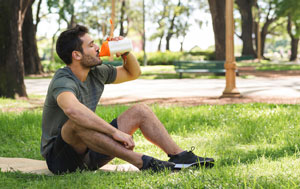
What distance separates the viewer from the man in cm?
375

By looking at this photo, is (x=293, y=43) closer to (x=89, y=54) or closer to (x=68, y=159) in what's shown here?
(x=89, y=54)

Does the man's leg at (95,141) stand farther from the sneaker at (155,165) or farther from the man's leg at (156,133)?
the man's leg at (156,133)

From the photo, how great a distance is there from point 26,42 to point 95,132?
18.3 meters

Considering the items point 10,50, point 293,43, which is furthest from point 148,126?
point 293,43

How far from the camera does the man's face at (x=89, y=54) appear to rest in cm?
403

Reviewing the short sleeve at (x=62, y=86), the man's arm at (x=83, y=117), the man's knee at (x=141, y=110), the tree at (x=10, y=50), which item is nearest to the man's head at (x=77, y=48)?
Result: the short sleeve at (x=62, y=86)

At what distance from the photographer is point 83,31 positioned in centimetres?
409

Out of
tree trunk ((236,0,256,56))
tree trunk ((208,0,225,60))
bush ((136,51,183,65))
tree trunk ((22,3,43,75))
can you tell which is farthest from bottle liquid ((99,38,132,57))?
tree trunk ((236,0,256,56))

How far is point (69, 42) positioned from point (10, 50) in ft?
25.7

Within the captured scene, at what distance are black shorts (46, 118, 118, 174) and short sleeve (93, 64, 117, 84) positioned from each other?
0.47m

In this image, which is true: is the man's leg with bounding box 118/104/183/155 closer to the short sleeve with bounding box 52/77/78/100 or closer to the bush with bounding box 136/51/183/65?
the short sleeve with bounding box 52/77/78/100

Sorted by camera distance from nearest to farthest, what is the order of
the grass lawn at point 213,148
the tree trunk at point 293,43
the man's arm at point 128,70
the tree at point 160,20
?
the grass lawn at point 213,148, the man's arm at point 128,70, the tree trunk at point 293,43, the tree at point 160,20

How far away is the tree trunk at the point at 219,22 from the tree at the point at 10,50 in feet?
33.2

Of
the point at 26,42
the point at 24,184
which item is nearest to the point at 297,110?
the point at 24,184
